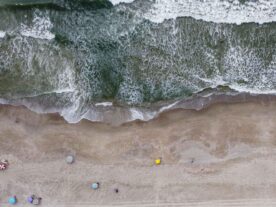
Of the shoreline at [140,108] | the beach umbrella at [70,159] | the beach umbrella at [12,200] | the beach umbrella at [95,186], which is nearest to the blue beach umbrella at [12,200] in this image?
the beach umbrella at [12,200]

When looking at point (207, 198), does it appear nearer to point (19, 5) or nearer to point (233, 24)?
point (233, 24)

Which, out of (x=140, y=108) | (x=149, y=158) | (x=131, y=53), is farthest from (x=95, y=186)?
(x=131, y=53)

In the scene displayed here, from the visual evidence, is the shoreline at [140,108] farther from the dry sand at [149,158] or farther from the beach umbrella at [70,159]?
the beach umbrella at [70,159]

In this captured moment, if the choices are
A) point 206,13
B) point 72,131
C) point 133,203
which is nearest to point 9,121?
point 72,131

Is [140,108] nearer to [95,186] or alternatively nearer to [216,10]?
[95,186]

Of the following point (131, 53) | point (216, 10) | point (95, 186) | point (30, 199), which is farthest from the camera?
point (30, 199)

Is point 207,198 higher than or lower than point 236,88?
lower
